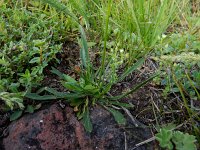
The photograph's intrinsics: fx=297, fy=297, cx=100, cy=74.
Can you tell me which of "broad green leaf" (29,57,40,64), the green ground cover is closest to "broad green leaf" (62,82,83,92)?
the green ground cover

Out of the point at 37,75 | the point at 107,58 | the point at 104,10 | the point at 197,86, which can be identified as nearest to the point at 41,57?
the point at 37,75

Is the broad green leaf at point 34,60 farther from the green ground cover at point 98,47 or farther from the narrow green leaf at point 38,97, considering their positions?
the narrow green leaf at point 38,97

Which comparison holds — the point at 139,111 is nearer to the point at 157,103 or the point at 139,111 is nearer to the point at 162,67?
the point at 157,103

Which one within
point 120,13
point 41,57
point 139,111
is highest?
point 120,13

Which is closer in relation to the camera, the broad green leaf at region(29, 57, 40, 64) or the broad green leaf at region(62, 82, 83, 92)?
the broad green leaf at region(62, 82, 83, 92)

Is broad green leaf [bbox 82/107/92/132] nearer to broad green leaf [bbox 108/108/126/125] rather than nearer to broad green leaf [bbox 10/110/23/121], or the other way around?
broad green leaf [bbox 108/108/126/125]
